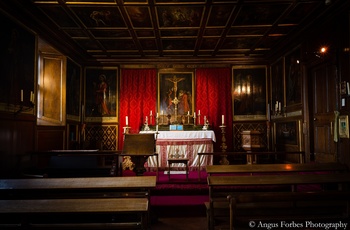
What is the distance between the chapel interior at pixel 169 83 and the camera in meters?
6.46

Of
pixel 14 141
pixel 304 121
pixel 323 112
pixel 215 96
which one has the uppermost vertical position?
pixel 215 96

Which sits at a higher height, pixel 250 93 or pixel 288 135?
pixel 250 93

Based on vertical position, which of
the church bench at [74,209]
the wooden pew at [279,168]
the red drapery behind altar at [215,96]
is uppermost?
the red drapery behind altar at [215,96]

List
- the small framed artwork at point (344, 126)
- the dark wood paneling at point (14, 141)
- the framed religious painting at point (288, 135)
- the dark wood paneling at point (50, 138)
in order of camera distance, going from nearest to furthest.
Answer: the dark wood paneling at point (14, 141) → the small framed artwork at point (344, 126) → the dark wood paneling at point (50, 138) → the framed religious painting at point (288, 135)

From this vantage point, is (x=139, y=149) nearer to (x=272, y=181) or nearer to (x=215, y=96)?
(x=272, y=181)

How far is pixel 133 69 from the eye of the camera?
480 inches

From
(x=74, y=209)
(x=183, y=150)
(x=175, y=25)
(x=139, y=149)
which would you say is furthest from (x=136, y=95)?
(x=74, y=209)

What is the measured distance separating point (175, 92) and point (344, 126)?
7.06 m

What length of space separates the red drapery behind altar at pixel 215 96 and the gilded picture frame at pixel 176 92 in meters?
0.35

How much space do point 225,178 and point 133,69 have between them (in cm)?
908

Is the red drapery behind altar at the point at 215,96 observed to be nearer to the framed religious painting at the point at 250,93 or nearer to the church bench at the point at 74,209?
the framed religious painting at the point at 250,93

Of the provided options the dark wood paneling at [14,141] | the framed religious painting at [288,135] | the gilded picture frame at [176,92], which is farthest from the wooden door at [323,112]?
the dark wood paneling at [14,141]

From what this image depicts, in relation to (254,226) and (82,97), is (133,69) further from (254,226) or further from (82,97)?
(254,226)

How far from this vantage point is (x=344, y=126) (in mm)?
6227
